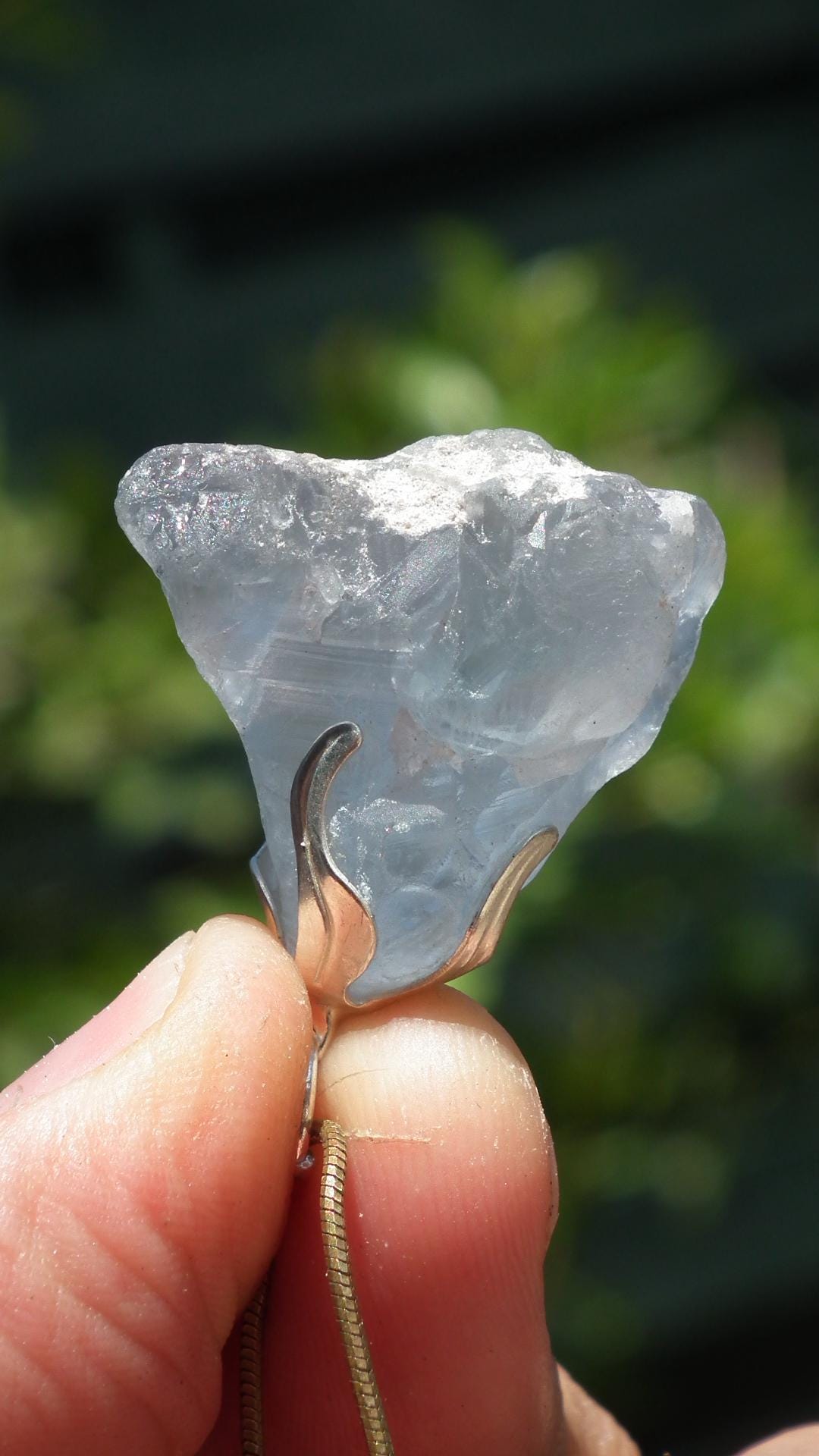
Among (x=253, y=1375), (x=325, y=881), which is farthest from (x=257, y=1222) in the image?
(x=325, y=881)

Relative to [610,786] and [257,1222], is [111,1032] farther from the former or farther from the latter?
[610,786]

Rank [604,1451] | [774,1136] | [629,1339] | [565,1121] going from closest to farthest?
[604,1451]
[565,1121]
[629,1339]
[774,1136]

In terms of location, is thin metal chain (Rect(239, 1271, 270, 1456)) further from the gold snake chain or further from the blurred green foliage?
the blurred green foliage

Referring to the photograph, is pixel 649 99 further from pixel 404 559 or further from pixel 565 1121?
pixel 404 559

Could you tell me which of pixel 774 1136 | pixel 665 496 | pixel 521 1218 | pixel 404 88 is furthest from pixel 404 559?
pixel 404 88

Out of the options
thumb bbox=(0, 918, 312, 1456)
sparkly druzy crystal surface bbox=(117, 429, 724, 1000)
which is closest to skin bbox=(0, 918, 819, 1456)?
thumb bbox=(0, 918, 312, 1456)
